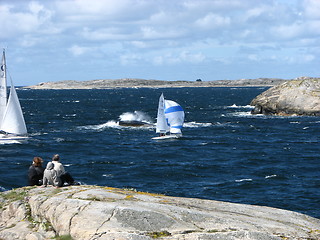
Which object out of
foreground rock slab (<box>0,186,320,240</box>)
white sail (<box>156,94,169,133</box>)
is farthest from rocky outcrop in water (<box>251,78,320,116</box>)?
foreground rock slab (<box>0,186,320,240</box>)

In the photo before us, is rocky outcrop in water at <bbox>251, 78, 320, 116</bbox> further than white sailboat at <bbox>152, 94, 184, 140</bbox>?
Yes

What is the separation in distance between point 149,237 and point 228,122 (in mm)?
69192

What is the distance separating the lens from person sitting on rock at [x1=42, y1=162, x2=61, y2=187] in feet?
53.5

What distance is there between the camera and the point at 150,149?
174 ft

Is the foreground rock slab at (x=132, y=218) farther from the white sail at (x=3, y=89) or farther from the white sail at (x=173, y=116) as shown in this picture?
the white sail at (x=173, y=116)

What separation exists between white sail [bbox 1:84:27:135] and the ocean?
2104 millimetres

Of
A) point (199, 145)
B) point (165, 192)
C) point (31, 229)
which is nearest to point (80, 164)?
point (165, 192)

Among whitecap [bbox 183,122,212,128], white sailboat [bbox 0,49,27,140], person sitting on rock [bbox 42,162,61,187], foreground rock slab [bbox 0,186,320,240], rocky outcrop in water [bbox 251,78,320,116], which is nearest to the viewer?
foreground rock slab [bbox 0,186,320,240]

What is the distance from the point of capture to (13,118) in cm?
5638

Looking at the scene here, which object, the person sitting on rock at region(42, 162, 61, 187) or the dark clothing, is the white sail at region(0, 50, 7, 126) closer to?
the dark clothing

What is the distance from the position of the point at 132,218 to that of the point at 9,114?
47098 millimetres

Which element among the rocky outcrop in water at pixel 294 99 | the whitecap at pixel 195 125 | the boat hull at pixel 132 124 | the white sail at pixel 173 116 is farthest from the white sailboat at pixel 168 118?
the rocky outcrop in water at pixel 294 99

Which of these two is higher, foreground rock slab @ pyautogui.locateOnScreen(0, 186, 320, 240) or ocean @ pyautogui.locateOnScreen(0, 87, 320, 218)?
foreground rock slab @ pyautogui.locateOnScreen(0, 186, 320, 240)

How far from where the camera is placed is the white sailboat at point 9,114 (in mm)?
55562
